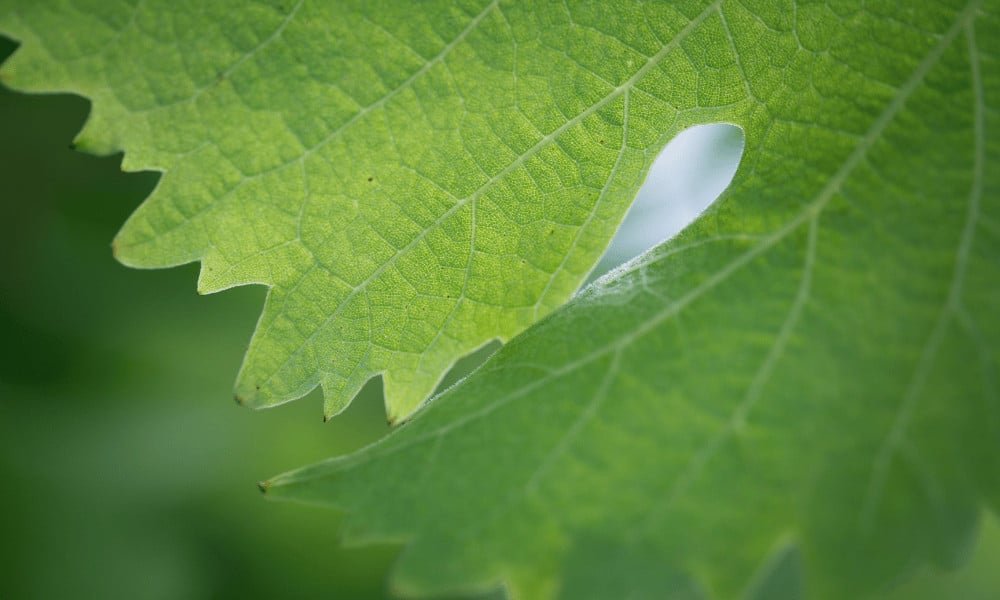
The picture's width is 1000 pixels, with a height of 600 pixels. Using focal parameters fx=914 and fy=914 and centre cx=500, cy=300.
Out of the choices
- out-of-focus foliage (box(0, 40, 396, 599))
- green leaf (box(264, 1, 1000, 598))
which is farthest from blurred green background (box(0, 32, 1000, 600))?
green leaf (box(264, 1, 1000, 598))

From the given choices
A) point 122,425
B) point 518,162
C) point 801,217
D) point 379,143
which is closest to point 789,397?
point 801,217

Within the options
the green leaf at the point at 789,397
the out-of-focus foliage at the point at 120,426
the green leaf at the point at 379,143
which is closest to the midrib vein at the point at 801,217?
the green leaf at the point at 789,397

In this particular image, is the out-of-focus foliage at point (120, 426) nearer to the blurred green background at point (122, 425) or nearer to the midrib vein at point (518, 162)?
the blurred green background at point (122, 425)

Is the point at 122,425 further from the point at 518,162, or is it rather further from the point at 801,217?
the point at 801,217

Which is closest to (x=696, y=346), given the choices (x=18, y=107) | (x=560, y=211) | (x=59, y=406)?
(x=560, y=211)

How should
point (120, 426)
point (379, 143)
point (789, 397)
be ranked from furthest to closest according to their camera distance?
point (120, 426) → point (379, 143) → point (789, 397)
